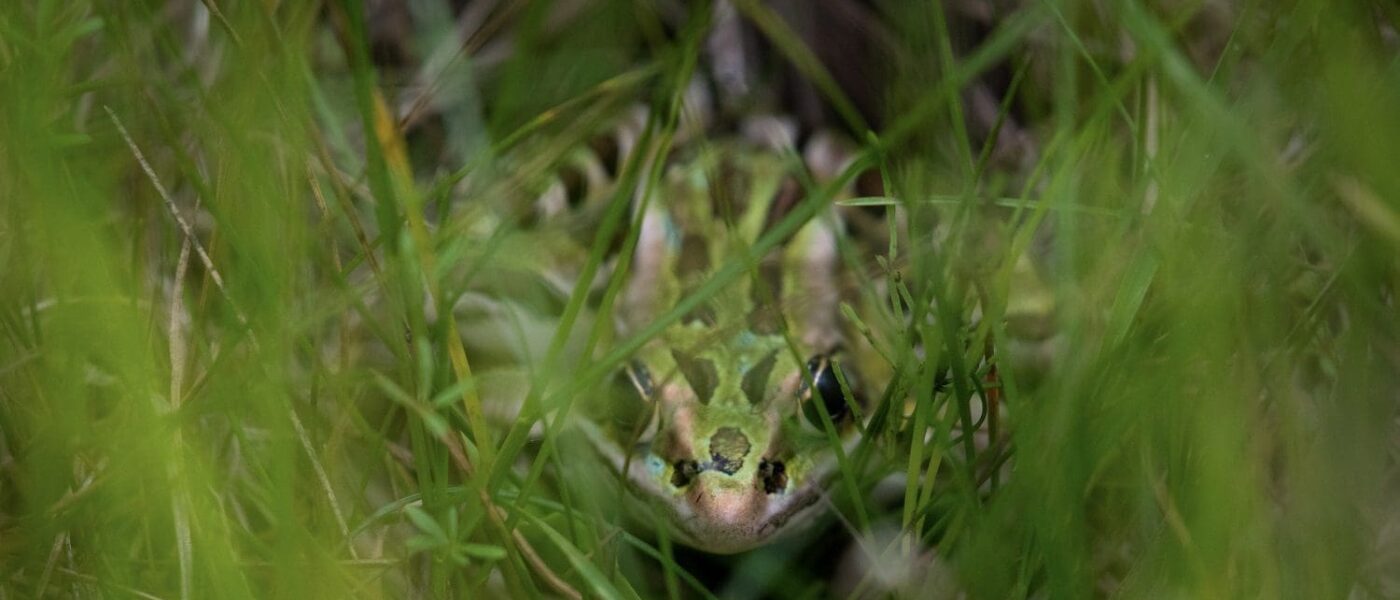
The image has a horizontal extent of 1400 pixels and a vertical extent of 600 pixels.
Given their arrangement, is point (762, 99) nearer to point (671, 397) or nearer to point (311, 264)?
point (671, 397)

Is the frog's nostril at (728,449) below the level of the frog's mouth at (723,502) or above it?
above

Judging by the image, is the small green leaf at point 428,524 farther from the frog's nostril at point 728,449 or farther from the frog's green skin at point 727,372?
the frog's nostril at point 728,449

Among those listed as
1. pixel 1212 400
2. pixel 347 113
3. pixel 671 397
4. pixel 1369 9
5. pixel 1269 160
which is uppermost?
pixel 1369 9

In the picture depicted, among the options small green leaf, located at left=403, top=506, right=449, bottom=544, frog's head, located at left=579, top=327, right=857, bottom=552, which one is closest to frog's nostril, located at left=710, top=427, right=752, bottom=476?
frog's head, located at left=579, top=327, right=857, bottom=552

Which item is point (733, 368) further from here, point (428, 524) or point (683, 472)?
point (428, 524)

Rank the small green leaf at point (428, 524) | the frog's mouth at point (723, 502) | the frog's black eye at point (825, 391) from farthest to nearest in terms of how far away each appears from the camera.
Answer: the frog's black eye at point (825, 391)
the frog's mouth at point (723, 502)
the small green leaf at point (428, 524)

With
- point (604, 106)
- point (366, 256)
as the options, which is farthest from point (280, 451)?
point (604, 106)

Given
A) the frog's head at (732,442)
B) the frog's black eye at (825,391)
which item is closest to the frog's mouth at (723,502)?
the frog's head at (732,442)

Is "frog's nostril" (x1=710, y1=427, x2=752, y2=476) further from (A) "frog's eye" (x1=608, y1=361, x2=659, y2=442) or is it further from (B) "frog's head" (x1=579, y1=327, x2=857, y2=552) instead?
(A) "frog's eye" (x1=608, y1=361, x2=659, y2=442)
